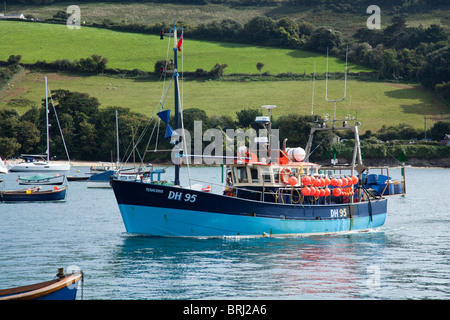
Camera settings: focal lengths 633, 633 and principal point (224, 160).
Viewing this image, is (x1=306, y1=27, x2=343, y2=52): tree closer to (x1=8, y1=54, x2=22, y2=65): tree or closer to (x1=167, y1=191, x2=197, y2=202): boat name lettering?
(x1=8, y1=54, x2=22, y2=65): tree

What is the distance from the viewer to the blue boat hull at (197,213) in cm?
3331

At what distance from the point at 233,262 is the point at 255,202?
528 centimetres

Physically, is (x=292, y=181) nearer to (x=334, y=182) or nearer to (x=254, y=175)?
(x=254, y=175)

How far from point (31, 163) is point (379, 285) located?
94.7 meters

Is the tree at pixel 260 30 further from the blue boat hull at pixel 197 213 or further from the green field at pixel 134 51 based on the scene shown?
the blue boat hull at pixel 197 213

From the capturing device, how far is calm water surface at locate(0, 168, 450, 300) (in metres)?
24.5

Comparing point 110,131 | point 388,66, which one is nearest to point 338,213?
point 110,131

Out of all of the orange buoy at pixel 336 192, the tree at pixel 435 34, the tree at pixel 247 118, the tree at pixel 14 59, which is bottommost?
the orange buoy at pixel 336 192

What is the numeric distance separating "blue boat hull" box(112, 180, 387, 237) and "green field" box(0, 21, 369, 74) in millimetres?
134443

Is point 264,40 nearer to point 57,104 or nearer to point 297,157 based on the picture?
point 57,104

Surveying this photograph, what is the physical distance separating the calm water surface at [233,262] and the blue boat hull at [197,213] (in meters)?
0.63

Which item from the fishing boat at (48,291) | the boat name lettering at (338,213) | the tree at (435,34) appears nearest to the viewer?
Answer: the fishing boat at (48,291)

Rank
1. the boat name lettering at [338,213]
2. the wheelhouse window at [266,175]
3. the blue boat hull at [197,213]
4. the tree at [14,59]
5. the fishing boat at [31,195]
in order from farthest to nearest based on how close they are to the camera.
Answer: the tree at [14,59] < the fishing boat at [31,195] < the boat name lettering at [338,213] < the wheelhouse window at [266,175] < the blue boat hull at [197,213]

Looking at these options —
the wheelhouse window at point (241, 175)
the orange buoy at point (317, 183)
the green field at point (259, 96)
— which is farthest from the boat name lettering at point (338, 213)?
the green field at point (259, 96)
